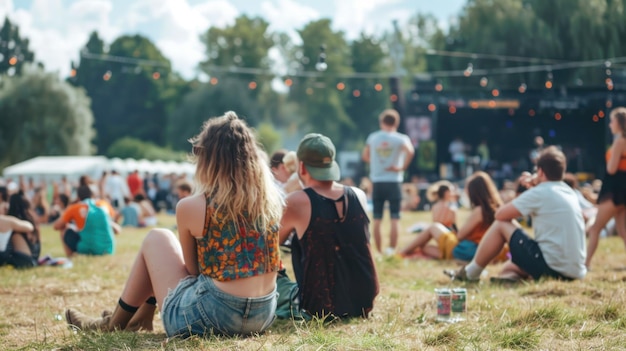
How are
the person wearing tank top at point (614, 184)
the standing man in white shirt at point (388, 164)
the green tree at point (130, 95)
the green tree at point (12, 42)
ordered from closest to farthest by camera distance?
the person wearing tank top at point (614, 184) → the standing man in white shirt at point (388, 164) → the green tree at point (130, 95) → the green tree at point (12, 42)

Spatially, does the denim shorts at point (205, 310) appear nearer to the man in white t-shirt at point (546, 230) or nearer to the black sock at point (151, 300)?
the black sock at point (151, 300)

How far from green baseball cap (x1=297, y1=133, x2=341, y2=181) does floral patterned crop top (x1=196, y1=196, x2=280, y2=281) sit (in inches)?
27.7

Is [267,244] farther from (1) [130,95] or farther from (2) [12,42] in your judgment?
(2) [12,42]

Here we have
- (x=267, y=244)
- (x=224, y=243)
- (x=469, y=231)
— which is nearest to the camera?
(x=224, y=243)

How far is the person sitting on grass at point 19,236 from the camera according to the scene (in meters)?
8.15

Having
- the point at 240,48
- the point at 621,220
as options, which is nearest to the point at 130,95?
the point at 240,48

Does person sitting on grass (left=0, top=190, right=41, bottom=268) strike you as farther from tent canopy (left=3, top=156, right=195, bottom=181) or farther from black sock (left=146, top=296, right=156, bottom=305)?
tent canopy (left=3, top=156, right=195, bottom=181)

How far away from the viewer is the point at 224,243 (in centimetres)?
372

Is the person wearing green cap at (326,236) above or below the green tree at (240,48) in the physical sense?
below

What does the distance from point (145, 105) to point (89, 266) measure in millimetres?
54825

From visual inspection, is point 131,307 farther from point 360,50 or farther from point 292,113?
point 292,113

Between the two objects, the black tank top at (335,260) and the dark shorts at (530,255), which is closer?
the black tank top at (335,260)

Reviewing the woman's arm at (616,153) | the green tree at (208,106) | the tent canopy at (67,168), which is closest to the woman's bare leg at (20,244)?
the woman's arm at (616,153)

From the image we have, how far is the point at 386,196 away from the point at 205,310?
5.48 m
